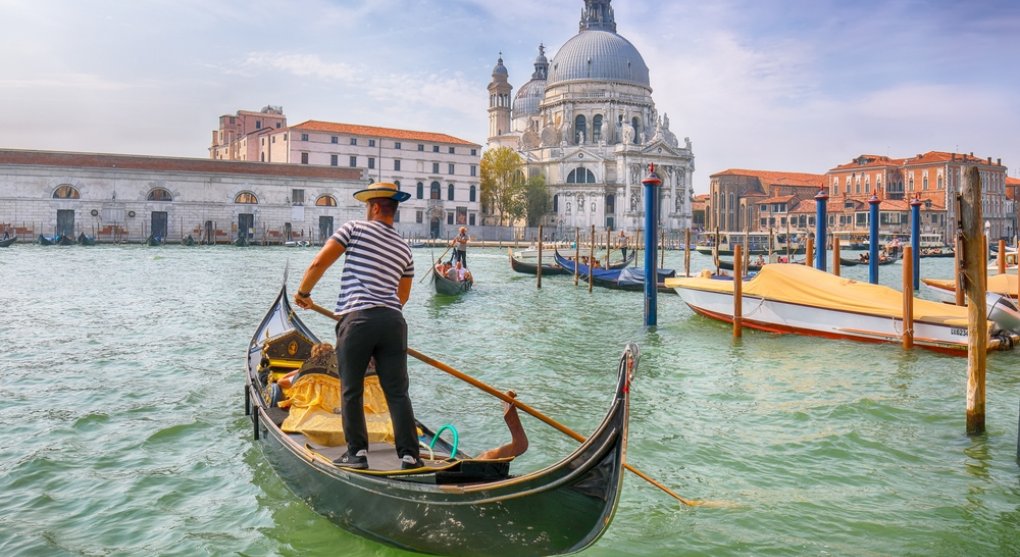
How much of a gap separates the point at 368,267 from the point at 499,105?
61175 mm

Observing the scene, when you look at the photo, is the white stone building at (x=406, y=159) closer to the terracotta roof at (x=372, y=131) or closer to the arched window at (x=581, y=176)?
the terracotta roof at (x=372, y=131)

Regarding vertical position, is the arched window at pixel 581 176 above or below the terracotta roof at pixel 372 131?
below

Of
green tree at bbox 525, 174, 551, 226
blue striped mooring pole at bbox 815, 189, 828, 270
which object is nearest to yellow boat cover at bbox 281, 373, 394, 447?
blue striped mooring pole at bbox 815, 189, 828, 270

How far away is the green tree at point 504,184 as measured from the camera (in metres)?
50.9

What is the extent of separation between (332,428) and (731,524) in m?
2.06

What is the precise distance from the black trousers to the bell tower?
5988cm

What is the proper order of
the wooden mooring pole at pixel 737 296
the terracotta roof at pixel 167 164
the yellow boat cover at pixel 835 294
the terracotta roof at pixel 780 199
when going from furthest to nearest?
the terracotta roof at pixel 780 199 → the terracotta roof at pixel 167 164 → the wooden mooring pole at pixel 737 296 → the yellow boat cover at pixel 835 294

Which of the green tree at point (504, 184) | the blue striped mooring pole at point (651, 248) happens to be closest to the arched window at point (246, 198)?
the green tree at point (504, 184)

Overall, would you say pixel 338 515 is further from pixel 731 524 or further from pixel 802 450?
pixel 802 450

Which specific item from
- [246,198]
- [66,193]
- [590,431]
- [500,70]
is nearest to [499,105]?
[500,70]

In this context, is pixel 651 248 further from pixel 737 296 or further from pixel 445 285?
pixel 445 285

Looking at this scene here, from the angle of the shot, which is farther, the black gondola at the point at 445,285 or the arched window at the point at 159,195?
the arched window at the point at 159,195

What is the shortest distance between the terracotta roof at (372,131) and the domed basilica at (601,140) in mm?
7890

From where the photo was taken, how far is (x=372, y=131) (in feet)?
153
